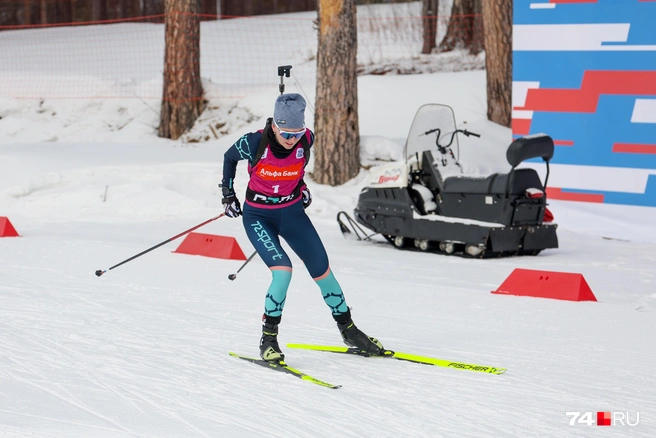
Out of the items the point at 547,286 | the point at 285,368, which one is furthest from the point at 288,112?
the point at 547,286

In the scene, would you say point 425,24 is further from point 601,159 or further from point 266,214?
point 266,214

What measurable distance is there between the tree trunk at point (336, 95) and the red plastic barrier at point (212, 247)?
A: 3.83 m

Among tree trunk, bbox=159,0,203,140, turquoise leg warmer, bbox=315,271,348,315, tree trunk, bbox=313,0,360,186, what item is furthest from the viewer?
tree trunk, bbox=159,0,203,140

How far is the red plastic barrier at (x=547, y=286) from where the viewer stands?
7480mm

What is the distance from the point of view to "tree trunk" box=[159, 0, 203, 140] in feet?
51.7

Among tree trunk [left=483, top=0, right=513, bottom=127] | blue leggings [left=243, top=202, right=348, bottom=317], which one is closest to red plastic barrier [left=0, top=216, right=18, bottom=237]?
blue leggings [left=243, top=202, right=348, bottom=317]

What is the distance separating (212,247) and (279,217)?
13.7 ft

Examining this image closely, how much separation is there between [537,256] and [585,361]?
4.29 m

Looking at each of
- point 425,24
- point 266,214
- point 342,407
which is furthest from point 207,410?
point 425,24

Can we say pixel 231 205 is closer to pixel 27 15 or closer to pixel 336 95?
pixel 336 95

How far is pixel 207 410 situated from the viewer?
175 inches

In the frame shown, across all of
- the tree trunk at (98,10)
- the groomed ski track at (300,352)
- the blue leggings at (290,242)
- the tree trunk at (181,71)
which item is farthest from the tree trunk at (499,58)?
the tree trunk at (98,10)

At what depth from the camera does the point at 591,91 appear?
37.6ft

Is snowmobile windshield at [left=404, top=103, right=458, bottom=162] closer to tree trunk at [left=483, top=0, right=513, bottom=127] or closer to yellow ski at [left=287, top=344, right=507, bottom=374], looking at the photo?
tree trunk at [left=483, top=0, right=513, bottom=127]
